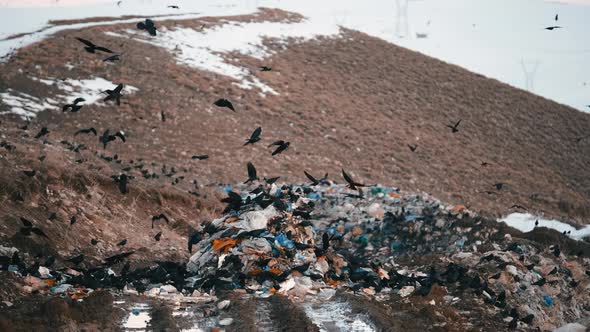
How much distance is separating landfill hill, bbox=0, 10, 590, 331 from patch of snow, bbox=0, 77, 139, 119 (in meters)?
0.48

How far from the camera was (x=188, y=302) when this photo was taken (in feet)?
26.2

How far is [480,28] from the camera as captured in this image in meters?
77.9

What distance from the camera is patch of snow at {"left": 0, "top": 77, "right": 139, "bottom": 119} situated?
1909cm

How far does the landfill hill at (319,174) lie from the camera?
861cm

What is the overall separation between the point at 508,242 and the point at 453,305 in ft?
10.8

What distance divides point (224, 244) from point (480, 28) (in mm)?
75365

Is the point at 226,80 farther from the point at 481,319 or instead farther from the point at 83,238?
the point at 481,319

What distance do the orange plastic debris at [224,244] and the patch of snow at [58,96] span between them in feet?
32.5

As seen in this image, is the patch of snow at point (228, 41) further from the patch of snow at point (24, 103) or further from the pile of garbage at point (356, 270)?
the pile of garbage at point (356, 270)

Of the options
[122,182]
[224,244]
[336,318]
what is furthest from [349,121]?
[336,318]

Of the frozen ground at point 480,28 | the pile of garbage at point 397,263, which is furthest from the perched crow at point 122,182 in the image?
the frozen ground at point 480,28

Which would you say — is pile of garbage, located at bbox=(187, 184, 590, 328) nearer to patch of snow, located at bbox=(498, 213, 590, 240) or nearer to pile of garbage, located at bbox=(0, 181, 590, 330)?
pile of garbage, located at bbox=(0, 181, 590, 330)

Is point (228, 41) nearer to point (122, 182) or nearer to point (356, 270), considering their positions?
point (122, 182)

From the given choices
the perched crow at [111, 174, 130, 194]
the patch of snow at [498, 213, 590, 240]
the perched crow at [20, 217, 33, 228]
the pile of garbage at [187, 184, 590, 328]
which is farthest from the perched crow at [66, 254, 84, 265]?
the patch of snow at [498, 213, 590, 240]
